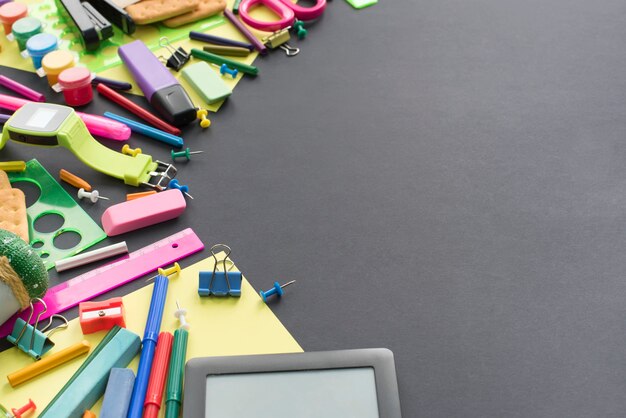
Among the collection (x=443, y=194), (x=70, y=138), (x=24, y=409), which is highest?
(x=70, y=138)

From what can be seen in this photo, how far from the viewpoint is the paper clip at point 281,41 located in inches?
50.6

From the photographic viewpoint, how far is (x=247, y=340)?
2.93ft

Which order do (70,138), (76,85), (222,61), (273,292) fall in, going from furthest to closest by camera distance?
(222,61), (76,85), (70,138), (273,292)

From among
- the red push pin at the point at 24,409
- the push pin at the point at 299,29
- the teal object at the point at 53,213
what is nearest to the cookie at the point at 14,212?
the teal object at the point at 53,213

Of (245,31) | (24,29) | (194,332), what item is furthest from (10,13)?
(194,332)

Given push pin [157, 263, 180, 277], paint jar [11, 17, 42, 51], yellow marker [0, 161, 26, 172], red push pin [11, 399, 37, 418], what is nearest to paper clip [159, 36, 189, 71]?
paint jar [11, 17, 42, 51]

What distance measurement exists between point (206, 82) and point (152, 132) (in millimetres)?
142

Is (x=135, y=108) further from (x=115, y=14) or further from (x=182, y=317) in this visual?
(x=182, y=317)

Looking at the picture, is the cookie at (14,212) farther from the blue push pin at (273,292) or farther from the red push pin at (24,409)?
the blue push pin at (273,292)

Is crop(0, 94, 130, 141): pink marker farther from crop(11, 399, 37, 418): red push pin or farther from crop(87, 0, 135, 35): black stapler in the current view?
crop(11, 399, 37, 418): red push pin

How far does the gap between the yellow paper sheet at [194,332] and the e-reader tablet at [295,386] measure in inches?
1.6

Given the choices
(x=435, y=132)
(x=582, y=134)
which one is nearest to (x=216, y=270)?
(x=435, y=132)

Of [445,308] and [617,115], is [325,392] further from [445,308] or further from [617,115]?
[617,115]

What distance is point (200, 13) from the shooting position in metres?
1.32
